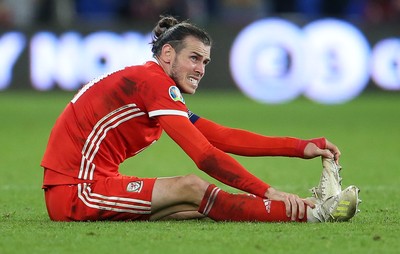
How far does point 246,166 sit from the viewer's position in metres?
11.3

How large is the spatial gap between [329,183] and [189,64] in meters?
1.18

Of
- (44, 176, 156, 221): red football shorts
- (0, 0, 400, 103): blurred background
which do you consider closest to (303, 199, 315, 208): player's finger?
(44, 176, 156, 221): red football shorts

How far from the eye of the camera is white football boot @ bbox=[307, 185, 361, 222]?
6.32 metres

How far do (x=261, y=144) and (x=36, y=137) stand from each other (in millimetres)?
7592

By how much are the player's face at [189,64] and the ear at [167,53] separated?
0.03m

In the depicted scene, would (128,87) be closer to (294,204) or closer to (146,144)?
(146,144)

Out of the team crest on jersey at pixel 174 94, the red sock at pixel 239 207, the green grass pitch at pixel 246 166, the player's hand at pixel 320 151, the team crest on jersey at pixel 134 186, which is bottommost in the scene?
the green grass pitch at pixel 246 166

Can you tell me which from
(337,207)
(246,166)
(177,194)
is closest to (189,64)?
(177,194)

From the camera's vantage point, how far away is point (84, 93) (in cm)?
674

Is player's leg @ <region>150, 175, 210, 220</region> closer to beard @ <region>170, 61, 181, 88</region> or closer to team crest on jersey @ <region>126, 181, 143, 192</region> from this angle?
team crest on jersey @ <region>126, 181, 143, 192</region>

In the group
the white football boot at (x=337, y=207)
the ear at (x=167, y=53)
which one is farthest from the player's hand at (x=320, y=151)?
the ear at (x=167, y=53)

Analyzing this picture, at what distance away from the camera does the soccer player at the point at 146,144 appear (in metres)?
6.32

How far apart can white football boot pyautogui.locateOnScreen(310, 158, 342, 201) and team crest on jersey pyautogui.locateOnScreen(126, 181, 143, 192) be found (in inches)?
44.1

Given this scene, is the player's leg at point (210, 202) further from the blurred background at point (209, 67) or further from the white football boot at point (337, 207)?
the blurred background at point (209, 67)
